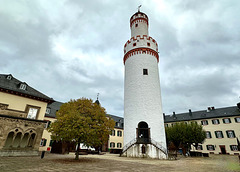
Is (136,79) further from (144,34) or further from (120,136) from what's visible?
(120,136)

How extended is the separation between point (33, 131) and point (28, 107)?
3402 mm

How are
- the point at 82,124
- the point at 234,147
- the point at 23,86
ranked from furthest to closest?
the point at 234,147, the point at 23,86, the point at 82,124

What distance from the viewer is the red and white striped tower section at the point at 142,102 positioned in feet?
61.2

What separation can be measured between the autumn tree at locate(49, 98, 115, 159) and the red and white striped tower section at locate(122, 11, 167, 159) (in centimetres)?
690

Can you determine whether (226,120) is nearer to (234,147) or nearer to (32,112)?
(234,147)

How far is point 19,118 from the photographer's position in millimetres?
17109

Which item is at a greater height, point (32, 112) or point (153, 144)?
point (32, 112)

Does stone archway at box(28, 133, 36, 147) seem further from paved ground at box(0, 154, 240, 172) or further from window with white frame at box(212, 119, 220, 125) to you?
window with white frame at box(212, 119, 220, 125)

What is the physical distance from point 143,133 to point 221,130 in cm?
2859

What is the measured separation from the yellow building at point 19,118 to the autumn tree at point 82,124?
6892 mm

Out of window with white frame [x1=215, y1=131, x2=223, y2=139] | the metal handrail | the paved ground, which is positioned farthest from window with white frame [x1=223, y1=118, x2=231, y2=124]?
the paved ground

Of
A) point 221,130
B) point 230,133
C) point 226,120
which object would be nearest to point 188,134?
point 221,130

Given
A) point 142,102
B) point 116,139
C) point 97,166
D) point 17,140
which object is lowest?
point 97,166

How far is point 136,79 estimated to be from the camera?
2234 cm
